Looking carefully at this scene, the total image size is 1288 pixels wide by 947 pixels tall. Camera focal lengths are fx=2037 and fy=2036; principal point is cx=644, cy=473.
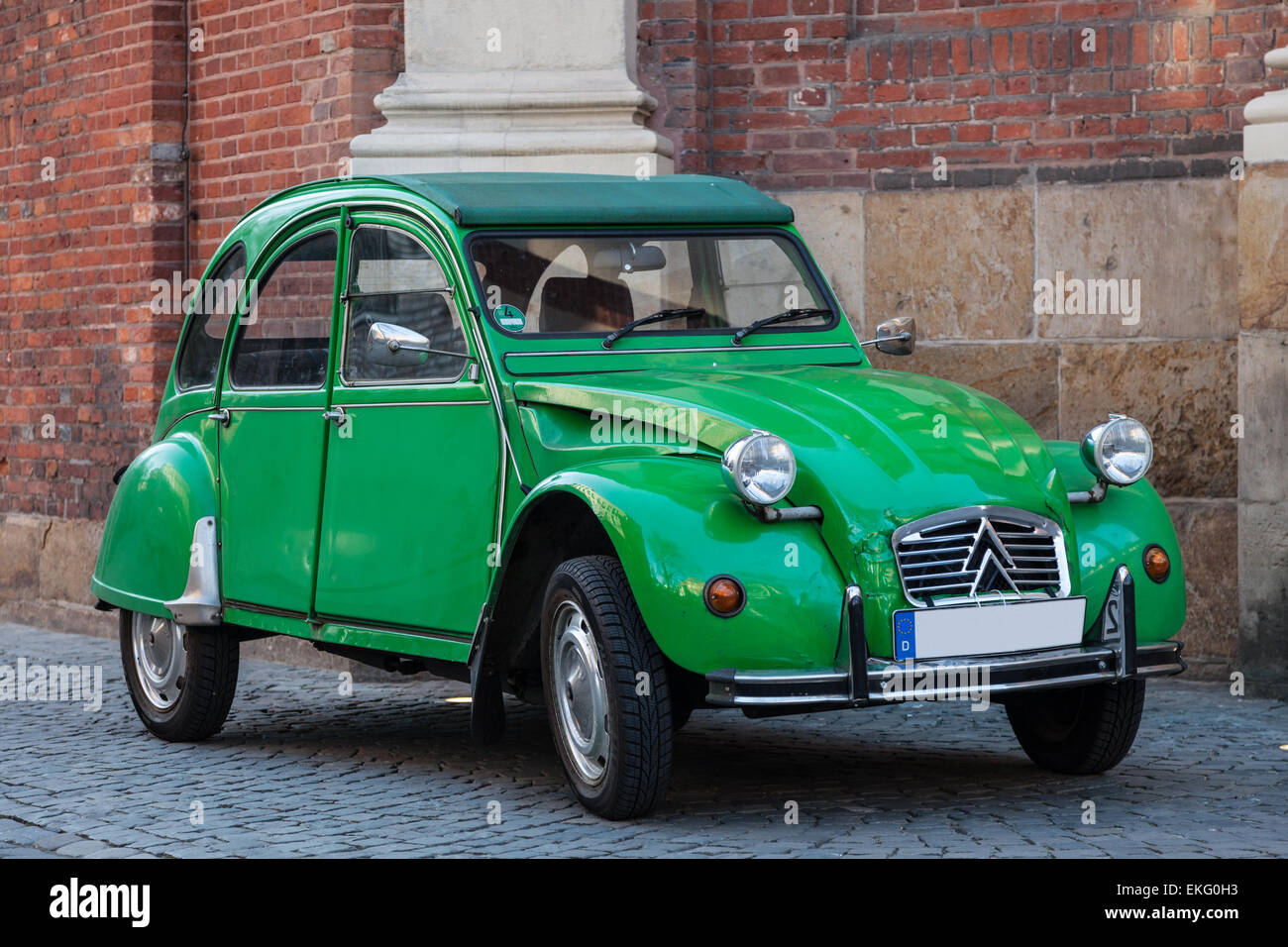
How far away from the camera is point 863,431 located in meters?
5.66

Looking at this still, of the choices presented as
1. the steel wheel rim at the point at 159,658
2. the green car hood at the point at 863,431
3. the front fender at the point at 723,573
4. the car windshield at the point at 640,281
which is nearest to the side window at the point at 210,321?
the steel wheel rim at the point at 159,658

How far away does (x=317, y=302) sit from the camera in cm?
722

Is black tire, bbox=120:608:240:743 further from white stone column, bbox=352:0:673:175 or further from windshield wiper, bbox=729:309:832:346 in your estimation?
white stone column, bbox=352:0:673:175

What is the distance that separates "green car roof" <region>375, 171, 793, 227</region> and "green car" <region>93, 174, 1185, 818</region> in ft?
0.04

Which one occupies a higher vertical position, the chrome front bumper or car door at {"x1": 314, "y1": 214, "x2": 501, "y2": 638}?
car door at {"x1": 314, "y1": 214, "x2": 501, "y2": 638}

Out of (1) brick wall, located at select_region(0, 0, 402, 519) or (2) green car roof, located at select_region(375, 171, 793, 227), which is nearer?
(2) green car roof, located at select_region(375, 171, 793, 227)

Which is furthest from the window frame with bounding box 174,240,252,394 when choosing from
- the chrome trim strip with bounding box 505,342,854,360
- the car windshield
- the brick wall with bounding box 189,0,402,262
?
the brick wall with bounding box 189,0,402,262

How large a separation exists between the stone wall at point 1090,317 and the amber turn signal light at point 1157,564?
9.09 feet

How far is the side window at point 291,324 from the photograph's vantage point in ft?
23.0

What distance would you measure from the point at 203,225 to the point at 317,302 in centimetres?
392

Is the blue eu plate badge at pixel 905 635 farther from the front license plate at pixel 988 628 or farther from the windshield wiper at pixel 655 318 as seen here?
the windshield wiper at pixel 655 318

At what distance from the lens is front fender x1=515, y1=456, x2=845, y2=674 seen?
529 cm
